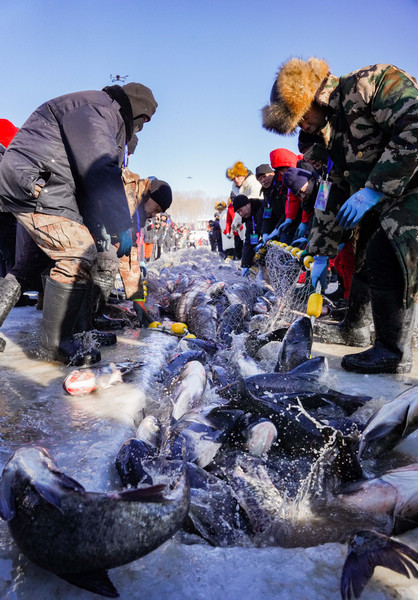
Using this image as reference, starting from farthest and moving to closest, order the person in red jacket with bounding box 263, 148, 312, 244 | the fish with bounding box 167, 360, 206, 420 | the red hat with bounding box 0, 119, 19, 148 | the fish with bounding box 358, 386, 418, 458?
the person in red jacket with bounding box 263, 148, 312, 244 < the red hat with bounding box 0, 119, 19, 148 < the fish with bounding box 167, 360, 206, 420 < the fish with bounding box 358, 386, 418, 458

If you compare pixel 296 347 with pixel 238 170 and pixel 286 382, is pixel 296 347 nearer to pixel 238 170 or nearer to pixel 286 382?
pixel 286 382

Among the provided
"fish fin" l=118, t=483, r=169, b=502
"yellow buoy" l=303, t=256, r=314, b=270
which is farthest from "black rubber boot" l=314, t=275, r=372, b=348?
"fish fin" l=118, t=483, r=169, b=502

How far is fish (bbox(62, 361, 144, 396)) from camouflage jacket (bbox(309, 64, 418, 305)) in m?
2.13

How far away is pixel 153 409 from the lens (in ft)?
7.75

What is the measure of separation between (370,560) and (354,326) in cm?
299

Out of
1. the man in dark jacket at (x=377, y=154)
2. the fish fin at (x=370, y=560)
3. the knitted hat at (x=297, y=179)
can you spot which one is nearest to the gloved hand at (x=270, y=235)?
the knitted hat at (x=297, y=179)

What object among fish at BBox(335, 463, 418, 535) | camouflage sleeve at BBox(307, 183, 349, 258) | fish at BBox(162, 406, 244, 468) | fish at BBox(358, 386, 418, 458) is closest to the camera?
fish at BBox(335, 463, 418, 535)

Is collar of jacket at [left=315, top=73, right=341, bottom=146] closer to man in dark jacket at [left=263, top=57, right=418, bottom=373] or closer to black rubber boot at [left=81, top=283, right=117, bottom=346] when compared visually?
man in dark jacket at [left=263, top=57, right=418, bottom=373]

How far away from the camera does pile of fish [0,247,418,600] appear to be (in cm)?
99

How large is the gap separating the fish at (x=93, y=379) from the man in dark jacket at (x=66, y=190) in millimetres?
415

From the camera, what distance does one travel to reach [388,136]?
288 centimetres

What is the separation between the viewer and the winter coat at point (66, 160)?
2.84 m

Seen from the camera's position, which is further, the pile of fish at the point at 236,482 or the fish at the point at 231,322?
the fish at the point at 231,322

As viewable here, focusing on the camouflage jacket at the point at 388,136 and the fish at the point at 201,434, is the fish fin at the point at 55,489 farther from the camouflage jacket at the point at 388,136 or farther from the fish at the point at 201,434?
the camouflage jacket at the point at 388,136
